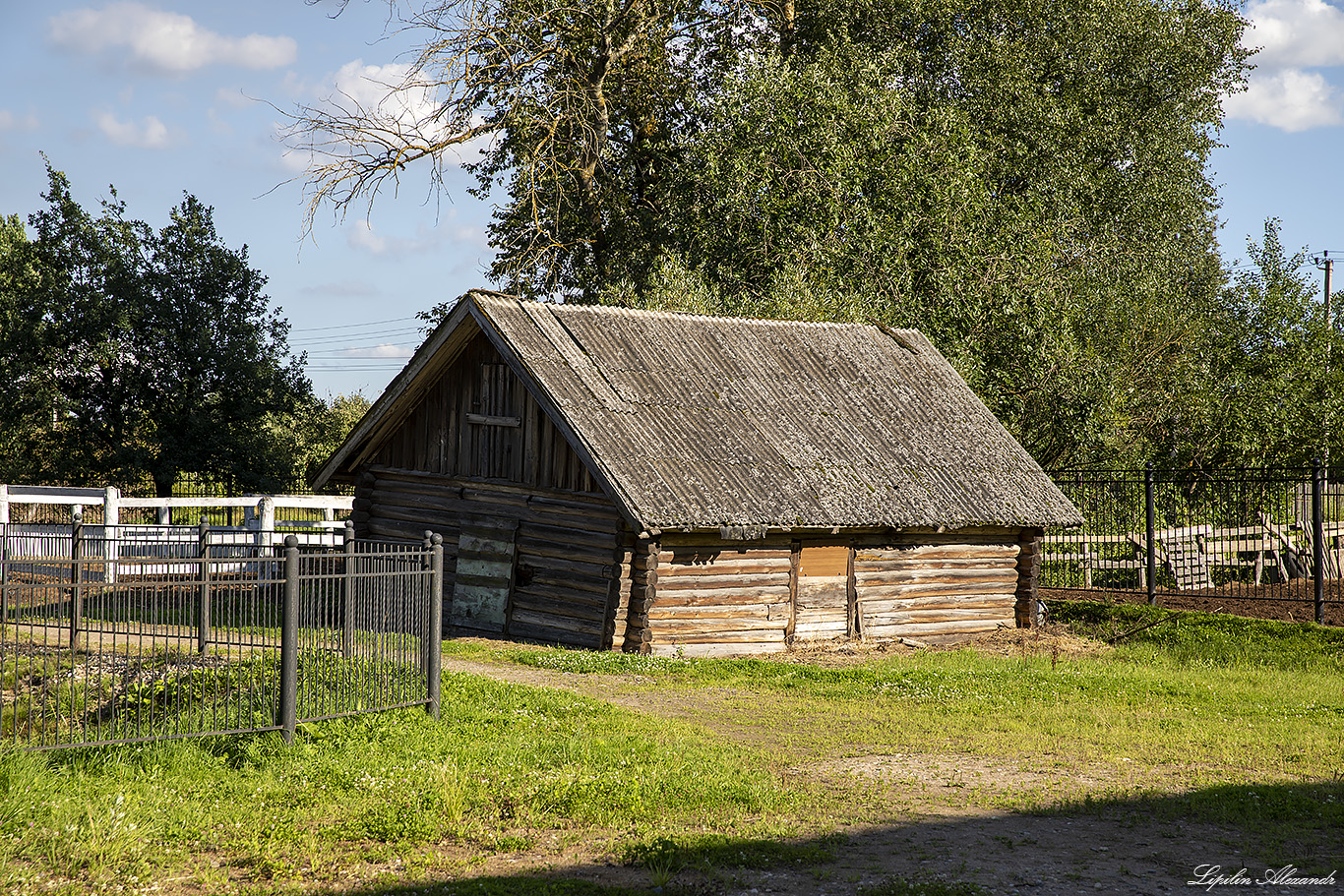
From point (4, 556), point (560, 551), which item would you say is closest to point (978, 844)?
point (560, 551)

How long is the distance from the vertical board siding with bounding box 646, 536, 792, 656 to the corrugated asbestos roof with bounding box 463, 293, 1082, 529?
951mm

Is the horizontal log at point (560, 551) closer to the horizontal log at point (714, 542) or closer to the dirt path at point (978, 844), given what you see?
the horizontal log at point (714, 542)

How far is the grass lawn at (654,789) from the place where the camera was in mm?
7215

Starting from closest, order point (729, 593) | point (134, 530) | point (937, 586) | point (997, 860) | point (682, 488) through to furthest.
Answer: point (997, 860)
point (682, 488)
point (729, 593)
point (134, 530)
point (937, 586)

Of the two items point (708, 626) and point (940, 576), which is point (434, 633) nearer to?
point (708, 626)

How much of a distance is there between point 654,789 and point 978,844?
245cm

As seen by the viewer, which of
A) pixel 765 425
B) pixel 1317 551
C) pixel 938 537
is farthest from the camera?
pixel 938 537

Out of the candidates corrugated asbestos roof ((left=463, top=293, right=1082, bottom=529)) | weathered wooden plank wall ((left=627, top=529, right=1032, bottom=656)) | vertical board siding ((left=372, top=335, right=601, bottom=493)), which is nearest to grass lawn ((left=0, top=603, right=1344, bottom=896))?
weathered wooden plank wall ((left=627, top=529, right=1032, bottom=656))

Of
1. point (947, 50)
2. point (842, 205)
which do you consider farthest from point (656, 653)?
point (947, 50)

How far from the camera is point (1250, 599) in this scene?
19609 mm

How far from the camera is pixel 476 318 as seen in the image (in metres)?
18.5

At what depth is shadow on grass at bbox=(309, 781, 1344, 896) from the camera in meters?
6.94

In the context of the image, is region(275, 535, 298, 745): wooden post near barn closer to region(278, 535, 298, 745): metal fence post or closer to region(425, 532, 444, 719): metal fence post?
region(278, 535, 298, 745): metal fence post

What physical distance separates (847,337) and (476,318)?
8.46 meters
